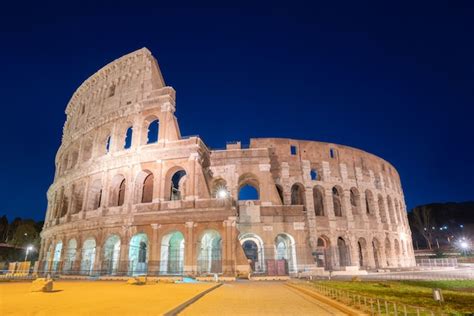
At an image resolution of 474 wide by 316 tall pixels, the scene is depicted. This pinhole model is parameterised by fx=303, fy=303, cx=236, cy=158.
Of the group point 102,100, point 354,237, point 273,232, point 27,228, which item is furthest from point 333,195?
point 27,228

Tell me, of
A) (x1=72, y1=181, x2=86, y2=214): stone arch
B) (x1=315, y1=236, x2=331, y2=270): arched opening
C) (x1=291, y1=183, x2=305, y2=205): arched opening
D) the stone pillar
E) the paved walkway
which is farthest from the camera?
(x1=291, y1=183, x2=305, y2=205): arched opening

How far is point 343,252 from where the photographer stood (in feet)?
111

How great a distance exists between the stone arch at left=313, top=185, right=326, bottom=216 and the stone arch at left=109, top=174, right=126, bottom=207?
20.9 meters

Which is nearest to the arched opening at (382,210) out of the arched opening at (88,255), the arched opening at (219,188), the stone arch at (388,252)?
the stone arch at (388,252)

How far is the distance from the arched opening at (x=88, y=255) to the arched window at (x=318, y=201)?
78.3ft

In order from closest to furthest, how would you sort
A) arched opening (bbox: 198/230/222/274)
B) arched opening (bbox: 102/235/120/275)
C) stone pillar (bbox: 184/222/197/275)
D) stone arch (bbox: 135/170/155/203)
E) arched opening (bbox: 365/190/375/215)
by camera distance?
stone pillar (bbox: 184/222/197/275) < arched opening (bbox: 198/230/222/274) < arched opening (bbox: 102/235/120/275) < stone arch (bbox: 135/170/155/203) < arched opening (bbox: 365/190/375/215)

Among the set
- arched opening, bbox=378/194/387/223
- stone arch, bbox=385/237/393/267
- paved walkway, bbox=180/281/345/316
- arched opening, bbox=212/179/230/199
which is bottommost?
→ paved walkway, bbox=180/281/345/316

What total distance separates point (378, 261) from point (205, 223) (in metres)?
23.7

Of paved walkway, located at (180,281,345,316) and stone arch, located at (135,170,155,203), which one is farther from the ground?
stone arch, located at (135,170,155,203)

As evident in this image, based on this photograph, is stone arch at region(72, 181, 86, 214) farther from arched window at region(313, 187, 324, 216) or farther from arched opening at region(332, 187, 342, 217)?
arched opening at region(332, 187, 342, 217)

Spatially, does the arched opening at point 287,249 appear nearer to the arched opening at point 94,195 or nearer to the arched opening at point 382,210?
the arched opening at point 382,210

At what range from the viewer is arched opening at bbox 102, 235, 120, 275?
85.9ft

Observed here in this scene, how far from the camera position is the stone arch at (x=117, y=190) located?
29.3 m

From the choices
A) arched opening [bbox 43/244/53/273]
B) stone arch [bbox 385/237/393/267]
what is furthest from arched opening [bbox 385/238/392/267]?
arched opening [bbox 43/244/53/273]
